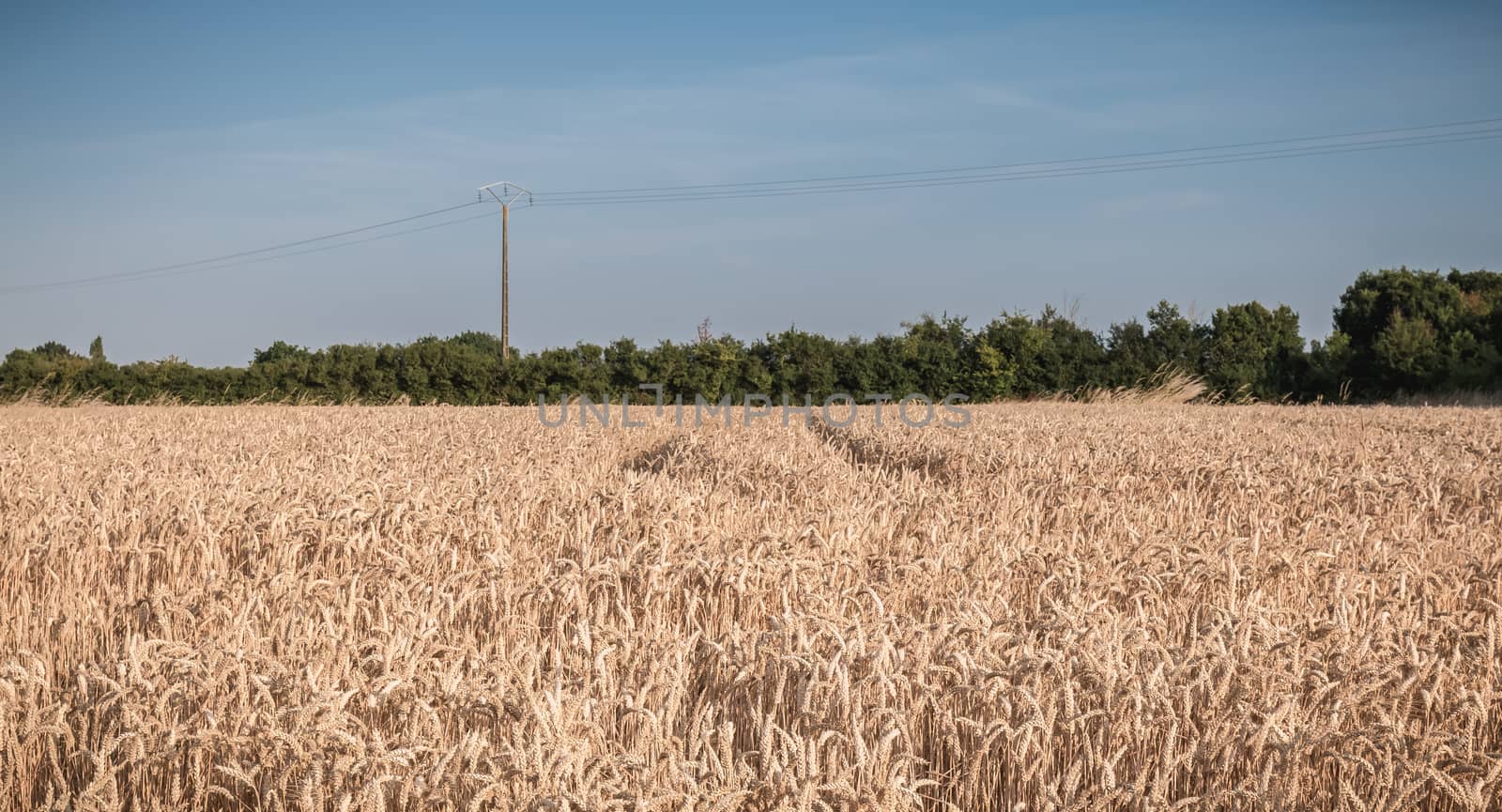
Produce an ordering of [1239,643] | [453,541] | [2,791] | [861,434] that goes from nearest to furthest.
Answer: [2,791], [1239,643], [453,541], [861,434]

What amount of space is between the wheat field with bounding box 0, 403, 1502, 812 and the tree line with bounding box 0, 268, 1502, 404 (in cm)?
2196

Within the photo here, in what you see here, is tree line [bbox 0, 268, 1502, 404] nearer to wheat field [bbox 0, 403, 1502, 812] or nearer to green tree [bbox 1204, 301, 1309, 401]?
green tree [bbox 1204, 301, 1309, 401]

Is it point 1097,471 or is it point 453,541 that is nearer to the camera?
point 453,541

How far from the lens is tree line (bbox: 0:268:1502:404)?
93.5ft

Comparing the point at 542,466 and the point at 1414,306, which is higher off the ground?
the point at 1414,306

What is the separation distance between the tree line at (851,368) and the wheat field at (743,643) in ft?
72.1

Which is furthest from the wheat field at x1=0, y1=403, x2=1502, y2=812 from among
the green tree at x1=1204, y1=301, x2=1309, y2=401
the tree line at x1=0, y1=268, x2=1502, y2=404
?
the green tree at x1=1204, y1=301, x2=1309, y2=401

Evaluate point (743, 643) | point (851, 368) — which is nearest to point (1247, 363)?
point (851, 368)

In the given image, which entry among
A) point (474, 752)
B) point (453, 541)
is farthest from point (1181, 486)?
point (474, 752)

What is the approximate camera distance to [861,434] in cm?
1294

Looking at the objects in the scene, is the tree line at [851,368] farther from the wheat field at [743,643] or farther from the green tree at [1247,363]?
the wheat field at [743,643]

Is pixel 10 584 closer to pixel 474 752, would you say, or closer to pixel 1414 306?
pixel 474 752

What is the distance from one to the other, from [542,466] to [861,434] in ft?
18.3

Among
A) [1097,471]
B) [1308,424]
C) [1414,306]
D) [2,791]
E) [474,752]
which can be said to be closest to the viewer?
[474,752]
